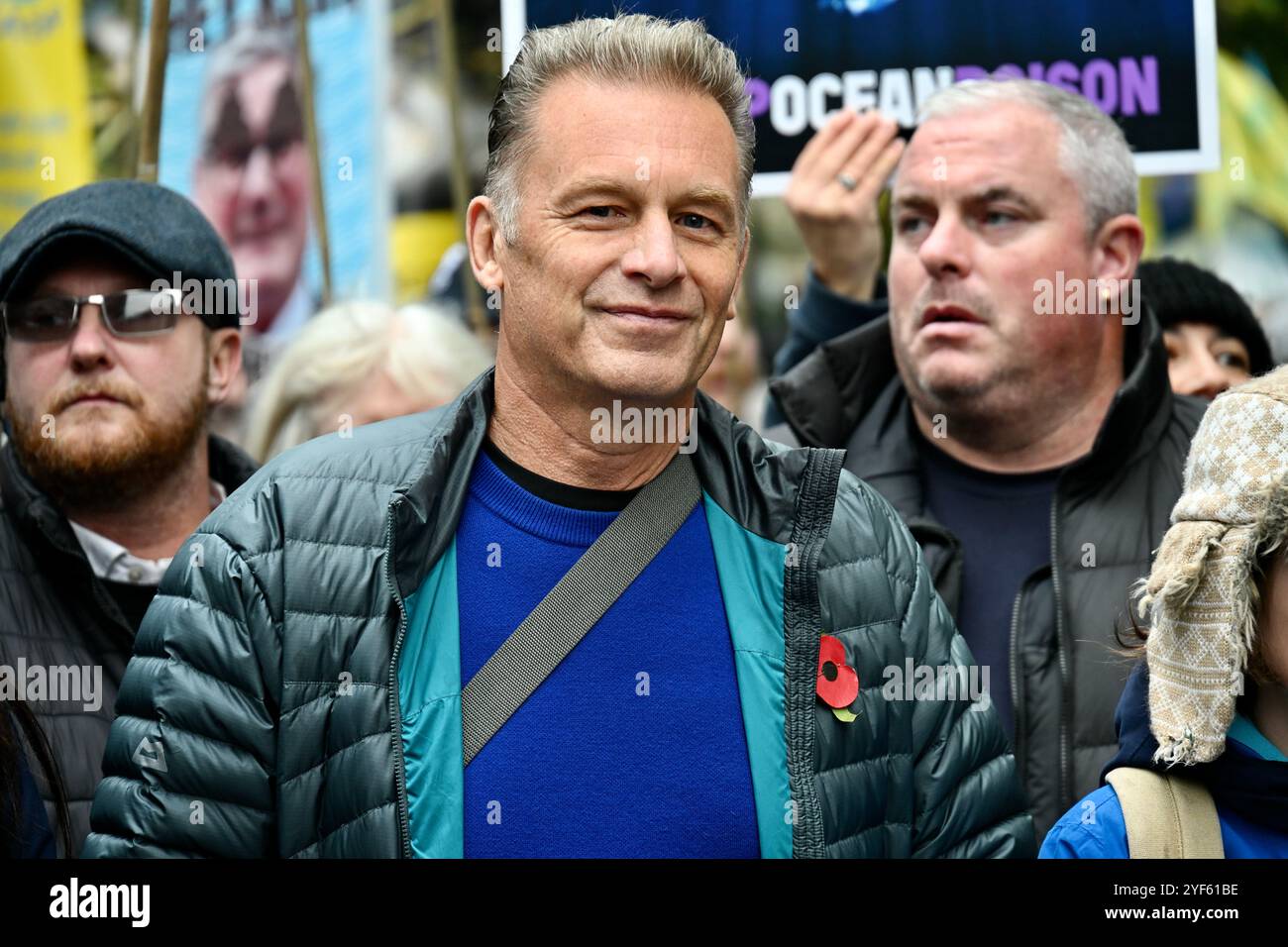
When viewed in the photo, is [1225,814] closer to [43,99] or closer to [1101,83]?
[1101,83]

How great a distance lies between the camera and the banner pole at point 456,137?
578cm

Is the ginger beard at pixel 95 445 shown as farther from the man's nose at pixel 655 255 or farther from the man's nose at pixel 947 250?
the man's nose at pixel 947 250

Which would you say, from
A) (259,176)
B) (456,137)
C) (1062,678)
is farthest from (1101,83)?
(259,176)

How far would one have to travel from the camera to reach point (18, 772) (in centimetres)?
296

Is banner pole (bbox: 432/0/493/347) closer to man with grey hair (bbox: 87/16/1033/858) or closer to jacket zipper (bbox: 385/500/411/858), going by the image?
man with grey hair (bbox: 87/16/1033/858)

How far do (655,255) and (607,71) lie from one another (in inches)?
13.0

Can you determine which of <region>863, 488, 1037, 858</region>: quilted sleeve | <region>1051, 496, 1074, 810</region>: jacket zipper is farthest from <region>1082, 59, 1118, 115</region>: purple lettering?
<region>863, 488, 1037, 858</region>: quilted sleeve

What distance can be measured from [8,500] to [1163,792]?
2415 mm

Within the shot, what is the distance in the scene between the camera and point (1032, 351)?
13.7 ft

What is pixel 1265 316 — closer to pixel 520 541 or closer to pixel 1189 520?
pixel 1189 520

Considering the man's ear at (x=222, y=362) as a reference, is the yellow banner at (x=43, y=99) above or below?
above

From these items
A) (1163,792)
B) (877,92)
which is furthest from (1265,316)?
(1163,792)

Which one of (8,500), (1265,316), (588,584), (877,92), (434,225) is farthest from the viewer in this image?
(434,225)

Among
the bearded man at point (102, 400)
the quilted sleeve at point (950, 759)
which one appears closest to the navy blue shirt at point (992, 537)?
the quilted sleeve at point (950, 759)
